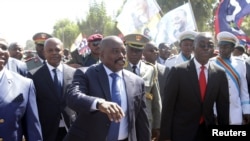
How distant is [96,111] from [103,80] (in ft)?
1.19

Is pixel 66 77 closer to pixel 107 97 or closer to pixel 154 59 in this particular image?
pixel 107 97

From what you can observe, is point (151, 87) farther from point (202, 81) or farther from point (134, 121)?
point (134, 121)

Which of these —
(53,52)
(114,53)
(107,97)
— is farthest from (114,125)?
(53,52)

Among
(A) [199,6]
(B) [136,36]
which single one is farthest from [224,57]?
(A) [199,6]

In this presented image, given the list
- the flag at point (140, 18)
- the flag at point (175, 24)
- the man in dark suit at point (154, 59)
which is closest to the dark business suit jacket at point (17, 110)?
the man in dark suit at point (154, 59)

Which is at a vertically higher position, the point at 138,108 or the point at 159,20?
the point at 159,20

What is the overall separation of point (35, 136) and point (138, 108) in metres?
1.03

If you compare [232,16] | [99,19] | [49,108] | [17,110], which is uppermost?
[99,19]

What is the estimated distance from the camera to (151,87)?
5.49m

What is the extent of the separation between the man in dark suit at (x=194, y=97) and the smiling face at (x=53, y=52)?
1.53 meters

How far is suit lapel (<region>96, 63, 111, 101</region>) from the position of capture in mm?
3516

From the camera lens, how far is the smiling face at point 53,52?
16.9 ft

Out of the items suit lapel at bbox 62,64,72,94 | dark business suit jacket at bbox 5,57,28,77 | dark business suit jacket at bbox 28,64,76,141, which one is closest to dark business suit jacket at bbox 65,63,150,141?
dark business suit jacket at bbox 28,64,76,141

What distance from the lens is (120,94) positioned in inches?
142
